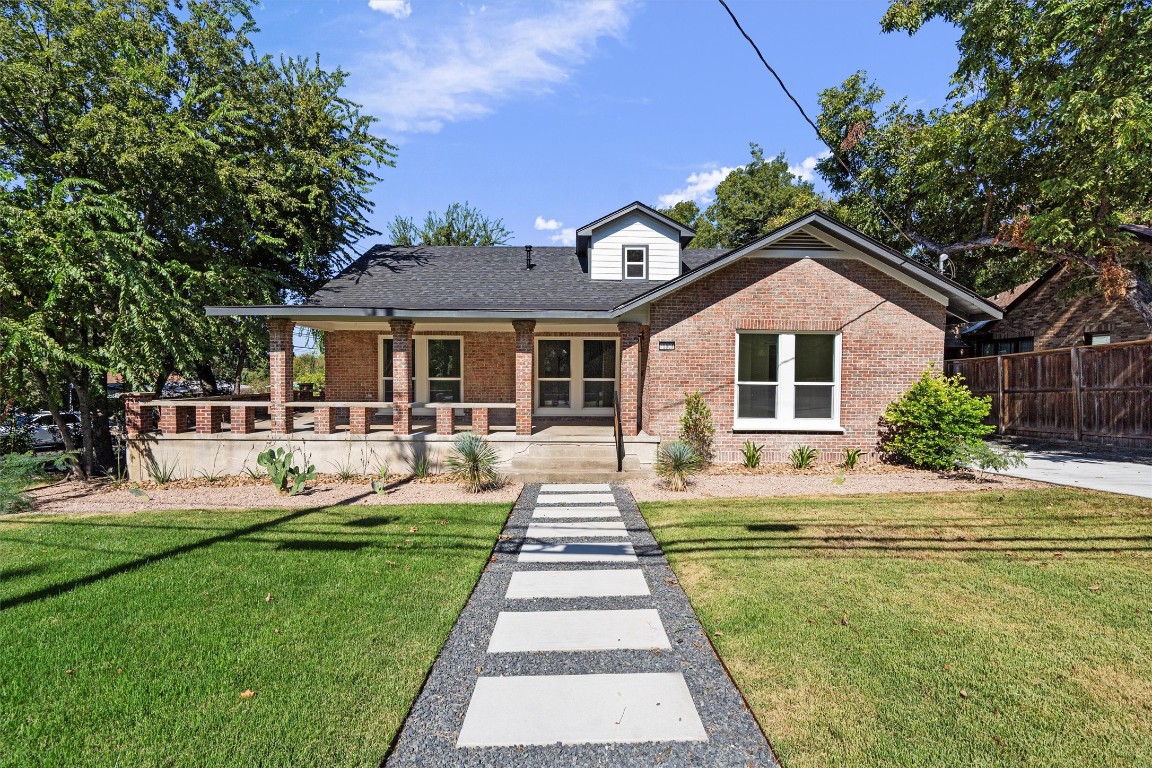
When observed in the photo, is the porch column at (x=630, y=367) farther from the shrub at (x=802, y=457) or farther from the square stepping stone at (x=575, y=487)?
the shrub at (x=802, y=457)

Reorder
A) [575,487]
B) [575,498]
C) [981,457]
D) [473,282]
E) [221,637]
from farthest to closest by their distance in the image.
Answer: [473,282]
[575,487]
[981,457]
[575,498]
[221,637]

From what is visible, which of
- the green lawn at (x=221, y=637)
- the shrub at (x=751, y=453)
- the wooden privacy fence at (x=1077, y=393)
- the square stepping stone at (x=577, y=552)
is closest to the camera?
the green lawn at (x=221, y=637)

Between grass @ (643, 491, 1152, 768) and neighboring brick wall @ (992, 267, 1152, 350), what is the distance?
12.0 meters

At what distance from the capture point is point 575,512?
7.26 metres

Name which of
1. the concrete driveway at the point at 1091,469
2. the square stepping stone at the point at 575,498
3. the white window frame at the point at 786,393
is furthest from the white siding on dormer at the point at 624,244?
the concrete driveway at the point at 1091,469

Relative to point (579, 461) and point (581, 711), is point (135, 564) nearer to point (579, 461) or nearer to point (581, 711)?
point (581, 711)

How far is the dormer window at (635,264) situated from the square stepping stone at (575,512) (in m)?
7.53

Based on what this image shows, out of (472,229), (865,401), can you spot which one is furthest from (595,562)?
(472,229)

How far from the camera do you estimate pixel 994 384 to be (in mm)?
14609

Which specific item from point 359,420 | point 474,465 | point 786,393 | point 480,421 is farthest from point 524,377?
point 786,393

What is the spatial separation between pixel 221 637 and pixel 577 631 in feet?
8.79

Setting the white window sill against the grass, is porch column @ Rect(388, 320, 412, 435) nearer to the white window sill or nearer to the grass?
the grass

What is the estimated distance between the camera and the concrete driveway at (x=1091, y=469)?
7.80 metres

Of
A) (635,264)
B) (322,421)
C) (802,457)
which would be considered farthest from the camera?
(635,264)
